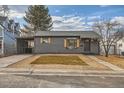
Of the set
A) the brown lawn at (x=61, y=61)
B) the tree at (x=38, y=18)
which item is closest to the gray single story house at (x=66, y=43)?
the brown lawn at (x=61, y=61)

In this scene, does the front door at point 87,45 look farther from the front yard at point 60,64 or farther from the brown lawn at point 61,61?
the front yard at point 60,64

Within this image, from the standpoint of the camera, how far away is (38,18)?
Result: 203 feet

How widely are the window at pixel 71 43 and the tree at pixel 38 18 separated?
2662 cm

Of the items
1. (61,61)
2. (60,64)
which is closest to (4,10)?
(61,61)

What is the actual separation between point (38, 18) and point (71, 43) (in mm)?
28339

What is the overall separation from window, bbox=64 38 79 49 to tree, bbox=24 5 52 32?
87.3 ft

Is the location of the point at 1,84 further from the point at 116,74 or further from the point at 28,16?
the point at 28,16

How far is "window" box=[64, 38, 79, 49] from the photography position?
34906mm

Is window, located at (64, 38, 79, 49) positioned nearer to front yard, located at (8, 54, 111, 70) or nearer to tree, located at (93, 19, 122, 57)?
tree, located at (93, 19, 122, 57)

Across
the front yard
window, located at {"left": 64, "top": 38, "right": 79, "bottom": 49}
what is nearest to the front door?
window, located at {"left": 64, "top": 38, "right": 79, "bottom": 49}

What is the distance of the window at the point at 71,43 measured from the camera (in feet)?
115

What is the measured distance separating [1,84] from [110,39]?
87.2 feet

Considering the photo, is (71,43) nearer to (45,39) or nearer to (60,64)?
(45,39)
